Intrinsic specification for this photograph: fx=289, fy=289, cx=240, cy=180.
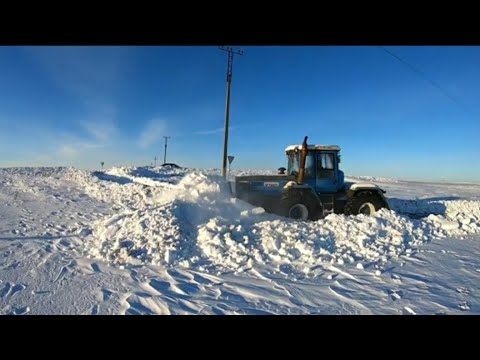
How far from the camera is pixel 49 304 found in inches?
158

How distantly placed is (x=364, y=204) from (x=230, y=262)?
18.0 feet

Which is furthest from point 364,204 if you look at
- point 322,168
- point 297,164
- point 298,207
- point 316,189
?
point 297,164

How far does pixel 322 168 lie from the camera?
918cm

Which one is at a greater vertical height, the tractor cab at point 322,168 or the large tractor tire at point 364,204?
the tractor cab at point 322,168

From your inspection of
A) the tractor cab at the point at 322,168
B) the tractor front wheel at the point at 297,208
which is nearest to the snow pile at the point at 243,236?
the tractor front wheel at the point at 297,208

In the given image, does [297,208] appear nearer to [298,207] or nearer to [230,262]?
[298,207]

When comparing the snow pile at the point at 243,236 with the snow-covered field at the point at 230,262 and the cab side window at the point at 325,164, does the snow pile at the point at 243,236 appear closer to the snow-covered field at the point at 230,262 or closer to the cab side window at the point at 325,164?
the snow-covered field at the point at 230,262

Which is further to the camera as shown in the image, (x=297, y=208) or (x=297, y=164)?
(x=297, y=164)

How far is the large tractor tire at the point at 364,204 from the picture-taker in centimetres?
898

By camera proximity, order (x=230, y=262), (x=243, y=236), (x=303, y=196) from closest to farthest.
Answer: (x=230, y=262)
(x=243, y=236)
(x=303, y=196)

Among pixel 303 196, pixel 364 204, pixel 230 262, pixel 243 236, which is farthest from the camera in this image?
pixel 364 204

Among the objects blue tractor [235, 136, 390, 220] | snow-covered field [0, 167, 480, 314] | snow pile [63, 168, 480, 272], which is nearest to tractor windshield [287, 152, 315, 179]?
blue tractor [235, 136, 390, 220]

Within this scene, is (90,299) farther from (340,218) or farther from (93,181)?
(93,181)

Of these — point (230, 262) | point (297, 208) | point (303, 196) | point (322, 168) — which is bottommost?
point (230, 262)
